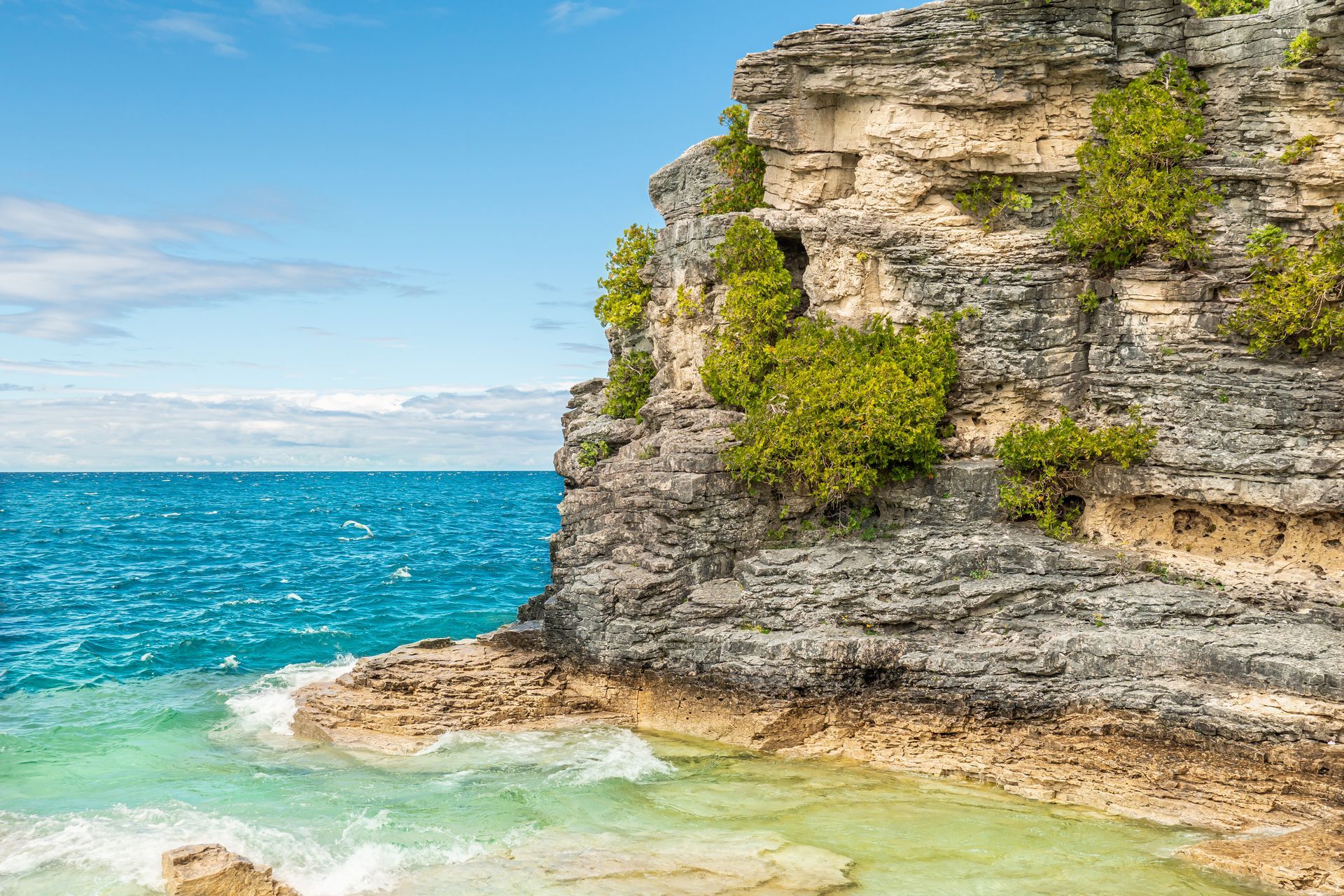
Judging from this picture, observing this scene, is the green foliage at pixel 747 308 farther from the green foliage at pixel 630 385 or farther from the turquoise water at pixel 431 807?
the turquoise water at pixel 431 807

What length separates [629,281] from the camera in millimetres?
25422

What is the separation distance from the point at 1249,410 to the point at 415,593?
97.6 ft

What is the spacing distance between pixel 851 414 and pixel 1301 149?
9.90 meters

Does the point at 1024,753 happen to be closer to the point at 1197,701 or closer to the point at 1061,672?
the point at 1061,672

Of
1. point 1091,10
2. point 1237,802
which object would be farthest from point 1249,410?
point 1091,10

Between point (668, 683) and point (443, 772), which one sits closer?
point (443, 772)

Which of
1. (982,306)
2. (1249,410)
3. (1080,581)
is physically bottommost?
(1080,581)

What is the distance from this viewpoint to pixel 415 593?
122 ft

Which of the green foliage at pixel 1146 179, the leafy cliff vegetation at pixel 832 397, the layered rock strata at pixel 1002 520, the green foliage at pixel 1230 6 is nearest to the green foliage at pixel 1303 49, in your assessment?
the layered rock strata at pixel 1002 520

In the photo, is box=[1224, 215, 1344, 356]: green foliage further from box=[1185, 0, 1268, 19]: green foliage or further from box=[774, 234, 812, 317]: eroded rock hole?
box=[774, 234, 812, 317]: eroded rock hole

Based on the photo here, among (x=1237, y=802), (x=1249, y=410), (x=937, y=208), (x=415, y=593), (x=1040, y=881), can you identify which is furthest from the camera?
(x=415, y=593)

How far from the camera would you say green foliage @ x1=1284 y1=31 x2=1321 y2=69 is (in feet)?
58.0

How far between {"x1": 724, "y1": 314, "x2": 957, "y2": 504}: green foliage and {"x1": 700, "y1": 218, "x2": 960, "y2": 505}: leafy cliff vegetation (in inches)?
0.8

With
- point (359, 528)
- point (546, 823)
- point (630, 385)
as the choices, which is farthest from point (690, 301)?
point (359, 528)
